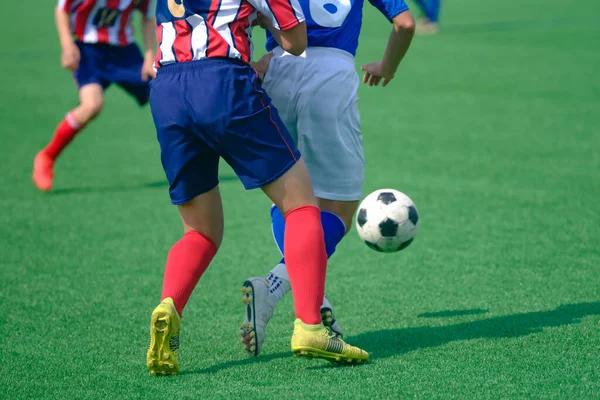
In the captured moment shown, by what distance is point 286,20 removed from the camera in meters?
3.41

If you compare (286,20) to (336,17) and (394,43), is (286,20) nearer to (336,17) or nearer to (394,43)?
(336,17)

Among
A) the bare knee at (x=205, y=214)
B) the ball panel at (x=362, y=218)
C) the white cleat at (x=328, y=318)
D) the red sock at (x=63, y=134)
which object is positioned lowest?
the red sock at (x=63, y=134)

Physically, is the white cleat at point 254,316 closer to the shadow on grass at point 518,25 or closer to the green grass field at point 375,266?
the green grass field at point 375,266

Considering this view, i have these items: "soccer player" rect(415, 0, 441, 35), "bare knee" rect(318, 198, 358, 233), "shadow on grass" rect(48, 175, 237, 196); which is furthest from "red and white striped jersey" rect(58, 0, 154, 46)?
"soccer player" rect(415, 0, 441, 35)

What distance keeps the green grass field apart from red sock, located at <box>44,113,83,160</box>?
0.32 meters

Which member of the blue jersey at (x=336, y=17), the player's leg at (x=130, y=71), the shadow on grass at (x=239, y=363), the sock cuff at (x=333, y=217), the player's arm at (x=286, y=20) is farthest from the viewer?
the player's leg at (x=130, y=71)

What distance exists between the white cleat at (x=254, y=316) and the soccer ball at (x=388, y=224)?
2.75 ft

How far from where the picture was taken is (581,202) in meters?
6.64

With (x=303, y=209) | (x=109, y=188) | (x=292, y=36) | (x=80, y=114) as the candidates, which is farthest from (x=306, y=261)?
(x=80, y=114)

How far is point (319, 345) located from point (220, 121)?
3.04 ft

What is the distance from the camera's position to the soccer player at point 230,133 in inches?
134

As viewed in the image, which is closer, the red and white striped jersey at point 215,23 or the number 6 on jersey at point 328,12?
the red and white striped jersey at point 215,23

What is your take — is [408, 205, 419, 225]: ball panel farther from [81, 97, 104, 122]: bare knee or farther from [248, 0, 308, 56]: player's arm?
[81, 97, 104, 122]: bare knee

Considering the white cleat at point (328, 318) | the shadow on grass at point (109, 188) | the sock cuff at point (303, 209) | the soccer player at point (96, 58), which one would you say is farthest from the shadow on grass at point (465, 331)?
the soccer player at point (96, 58)
